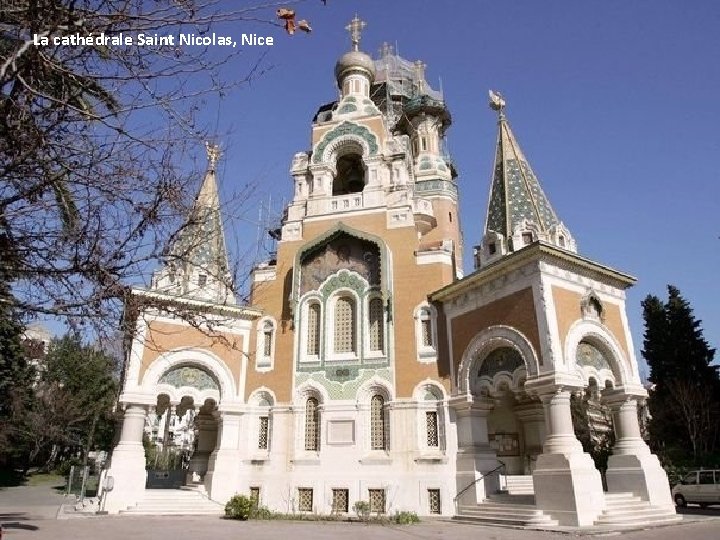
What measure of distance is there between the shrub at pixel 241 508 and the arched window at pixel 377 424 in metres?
4.53

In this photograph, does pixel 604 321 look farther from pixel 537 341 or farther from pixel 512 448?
pixel 512 448

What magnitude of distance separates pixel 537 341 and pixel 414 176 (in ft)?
50.5

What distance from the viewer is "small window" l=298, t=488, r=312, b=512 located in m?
17.7

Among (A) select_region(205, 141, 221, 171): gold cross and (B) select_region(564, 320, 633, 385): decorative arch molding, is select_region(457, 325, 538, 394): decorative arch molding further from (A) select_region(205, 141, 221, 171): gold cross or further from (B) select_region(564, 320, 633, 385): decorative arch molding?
(A) select_region(205, 141, 221, 171): gold cross

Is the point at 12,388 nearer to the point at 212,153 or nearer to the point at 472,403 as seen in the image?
the point at 472,403

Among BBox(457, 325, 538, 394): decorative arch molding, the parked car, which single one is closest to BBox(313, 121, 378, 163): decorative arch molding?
BBox(457, 325, 538, 394): decorative arch molding

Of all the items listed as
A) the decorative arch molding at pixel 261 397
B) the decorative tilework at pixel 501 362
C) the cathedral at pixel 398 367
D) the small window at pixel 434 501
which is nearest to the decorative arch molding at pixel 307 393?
the cathedral at pixel 398 367

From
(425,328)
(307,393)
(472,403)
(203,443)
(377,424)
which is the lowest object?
(203,443)

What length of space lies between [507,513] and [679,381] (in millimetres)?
17693

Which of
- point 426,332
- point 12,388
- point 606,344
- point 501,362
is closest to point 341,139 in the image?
point 426,332

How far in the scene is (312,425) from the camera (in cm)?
1903

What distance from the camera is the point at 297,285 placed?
20422mm

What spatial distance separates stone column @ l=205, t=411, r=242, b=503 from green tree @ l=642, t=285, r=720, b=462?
65.7 ft

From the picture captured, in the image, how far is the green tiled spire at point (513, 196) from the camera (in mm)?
19188
